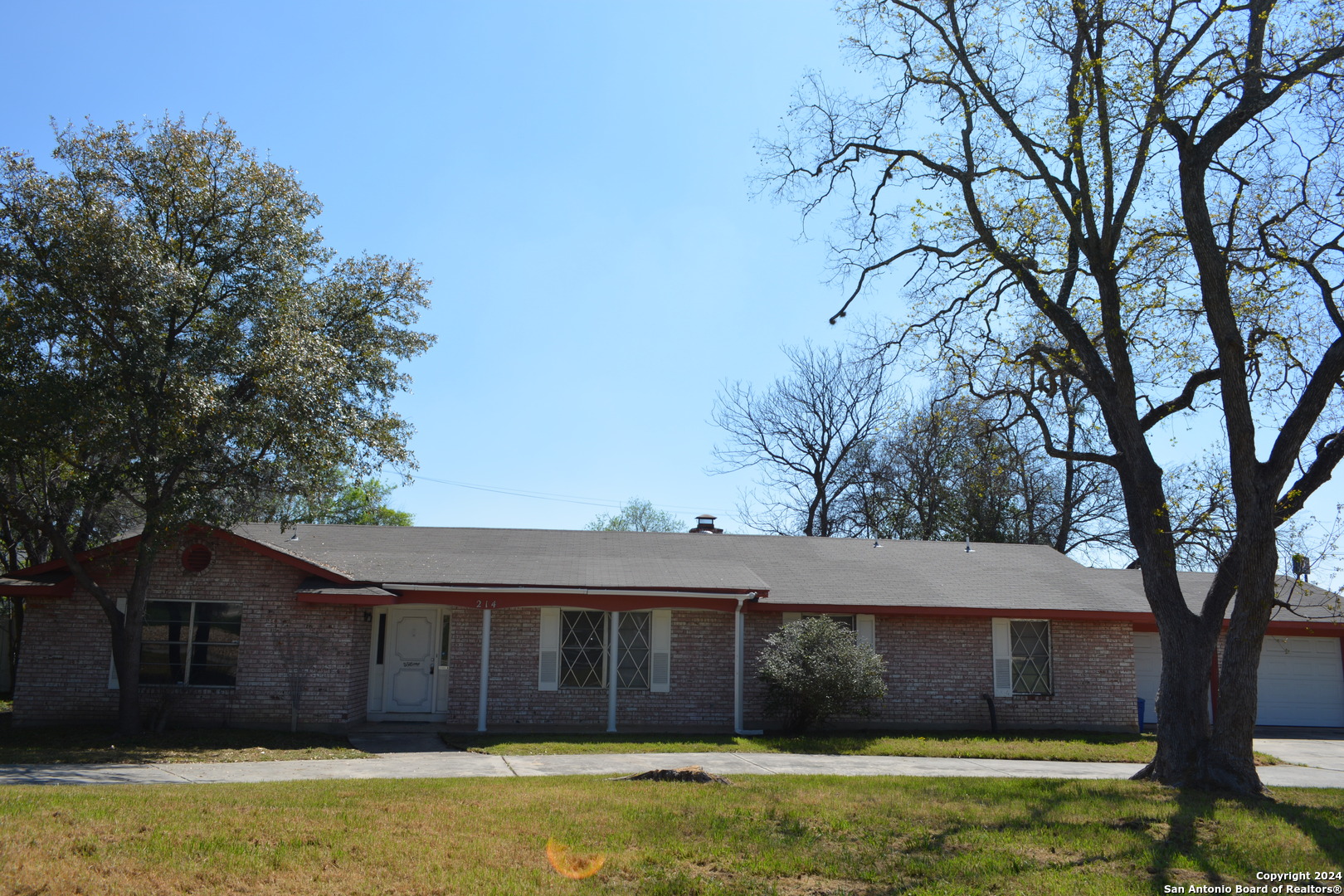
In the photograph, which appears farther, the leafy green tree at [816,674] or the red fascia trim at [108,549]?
the leafy green tree at [816,674]

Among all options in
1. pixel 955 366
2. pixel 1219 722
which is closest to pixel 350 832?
pixel 1219 722

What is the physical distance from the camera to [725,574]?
1756 centimetres

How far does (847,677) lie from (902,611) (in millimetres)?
2252

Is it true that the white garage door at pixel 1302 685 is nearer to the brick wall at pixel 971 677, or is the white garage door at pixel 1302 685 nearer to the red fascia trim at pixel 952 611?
the brick wall at pixel 971 677

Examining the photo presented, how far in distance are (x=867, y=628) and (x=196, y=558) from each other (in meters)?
11.9

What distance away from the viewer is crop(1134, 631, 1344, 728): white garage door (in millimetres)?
20688

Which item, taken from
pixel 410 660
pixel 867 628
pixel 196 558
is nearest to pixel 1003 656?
pixel 867 628

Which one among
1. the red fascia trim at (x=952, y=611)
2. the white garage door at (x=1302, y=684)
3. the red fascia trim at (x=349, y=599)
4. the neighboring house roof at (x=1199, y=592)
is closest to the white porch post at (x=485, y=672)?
the red fascia trim at (x=349, y=599)

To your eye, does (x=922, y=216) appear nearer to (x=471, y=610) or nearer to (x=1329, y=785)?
(x=1329, y=785)

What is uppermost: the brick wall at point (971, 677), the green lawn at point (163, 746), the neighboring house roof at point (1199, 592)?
the neighboring house roof at point (1199, 592)

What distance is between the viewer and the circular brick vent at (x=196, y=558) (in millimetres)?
15633

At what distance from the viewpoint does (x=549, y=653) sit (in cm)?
1661

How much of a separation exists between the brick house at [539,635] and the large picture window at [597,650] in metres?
0.03

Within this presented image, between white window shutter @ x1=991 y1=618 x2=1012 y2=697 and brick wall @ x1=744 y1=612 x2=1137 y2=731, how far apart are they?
13 cm
